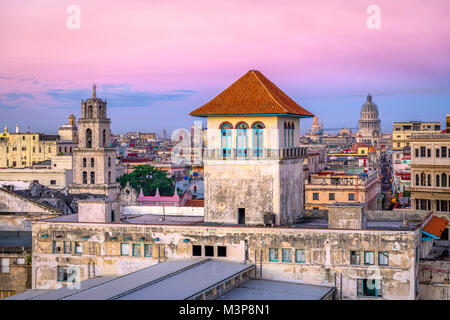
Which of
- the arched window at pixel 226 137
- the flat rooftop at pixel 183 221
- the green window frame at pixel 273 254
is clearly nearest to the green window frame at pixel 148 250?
the flat rooftop at pixel 183 221

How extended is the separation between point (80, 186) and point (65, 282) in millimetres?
65181

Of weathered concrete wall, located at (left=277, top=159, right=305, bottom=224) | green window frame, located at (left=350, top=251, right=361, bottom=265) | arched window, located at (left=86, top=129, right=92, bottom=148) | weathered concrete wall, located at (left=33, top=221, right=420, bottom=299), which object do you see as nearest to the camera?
weathered concrete wall, located at (left=33, top=221, right=420, bottom=299)

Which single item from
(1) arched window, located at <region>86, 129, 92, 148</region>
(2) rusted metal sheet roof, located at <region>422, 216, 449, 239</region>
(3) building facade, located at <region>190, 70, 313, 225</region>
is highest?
(1) arched window, located at <region>86, 129, 92, 148</region>

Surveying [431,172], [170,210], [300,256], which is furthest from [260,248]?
[431,172]

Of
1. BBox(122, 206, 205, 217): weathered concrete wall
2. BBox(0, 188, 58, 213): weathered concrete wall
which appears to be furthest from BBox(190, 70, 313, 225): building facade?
BBox(0, 188, 58, 213): weathered concrete wall

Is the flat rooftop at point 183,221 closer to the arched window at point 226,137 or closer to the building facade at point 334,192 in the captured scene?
the arched window at point 226,137

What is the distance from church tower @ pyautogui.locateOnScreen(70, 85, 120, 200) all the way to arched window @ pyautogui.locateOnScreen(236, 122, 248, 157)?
6433 cm

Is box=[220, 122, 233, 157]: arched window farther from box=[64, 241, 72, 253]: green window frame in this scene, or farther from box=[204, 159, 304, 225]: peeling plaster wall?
box=[64, 241, 72, 253]: green window frame

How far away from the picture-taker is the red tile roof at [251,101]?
147ft

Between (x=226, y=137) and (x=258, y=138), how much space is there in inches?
90.1

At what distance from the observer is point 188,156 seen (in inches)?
7717

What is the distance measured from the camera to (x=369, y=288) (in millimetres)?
39312

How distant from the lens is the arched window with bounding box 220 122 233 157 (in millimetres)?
45969

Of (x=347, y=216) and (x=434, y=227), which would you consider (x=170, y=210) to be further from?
(x=434, y=227)
